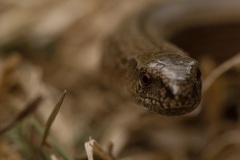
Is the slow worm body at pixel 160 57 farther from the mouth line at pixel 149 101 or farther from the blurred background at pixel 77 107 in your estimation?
the blurred background at pixel 77 107

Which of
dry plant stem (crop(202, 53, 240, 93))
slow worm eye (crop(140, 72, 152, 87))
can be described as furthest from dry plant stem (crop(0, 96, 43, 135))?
dry plant stem (crop(202, 53, 240, 93))


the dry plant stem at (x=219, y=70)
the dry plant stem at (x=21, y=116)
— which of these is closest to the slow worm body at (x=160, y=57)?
the dry plant stem at (x=219, y=70)

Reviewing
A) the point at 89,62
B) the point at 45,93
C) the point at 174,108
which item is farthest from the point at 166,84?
the point at 89,62

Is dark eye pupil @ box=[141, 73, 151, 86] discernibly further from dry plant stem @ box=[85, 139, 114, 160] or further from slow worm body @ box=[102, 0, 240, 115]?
dry plant stem @ box=[85, 139, 114, 160]

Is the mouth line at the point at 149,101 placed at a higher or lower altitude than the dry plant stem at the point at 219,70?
higher

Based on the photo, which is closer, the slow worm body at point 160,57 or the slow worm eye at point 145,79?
the slow worm body at point 160,57

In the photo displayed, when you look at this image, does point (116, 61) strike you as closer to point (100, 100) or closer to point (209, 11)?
point (100, 100)
